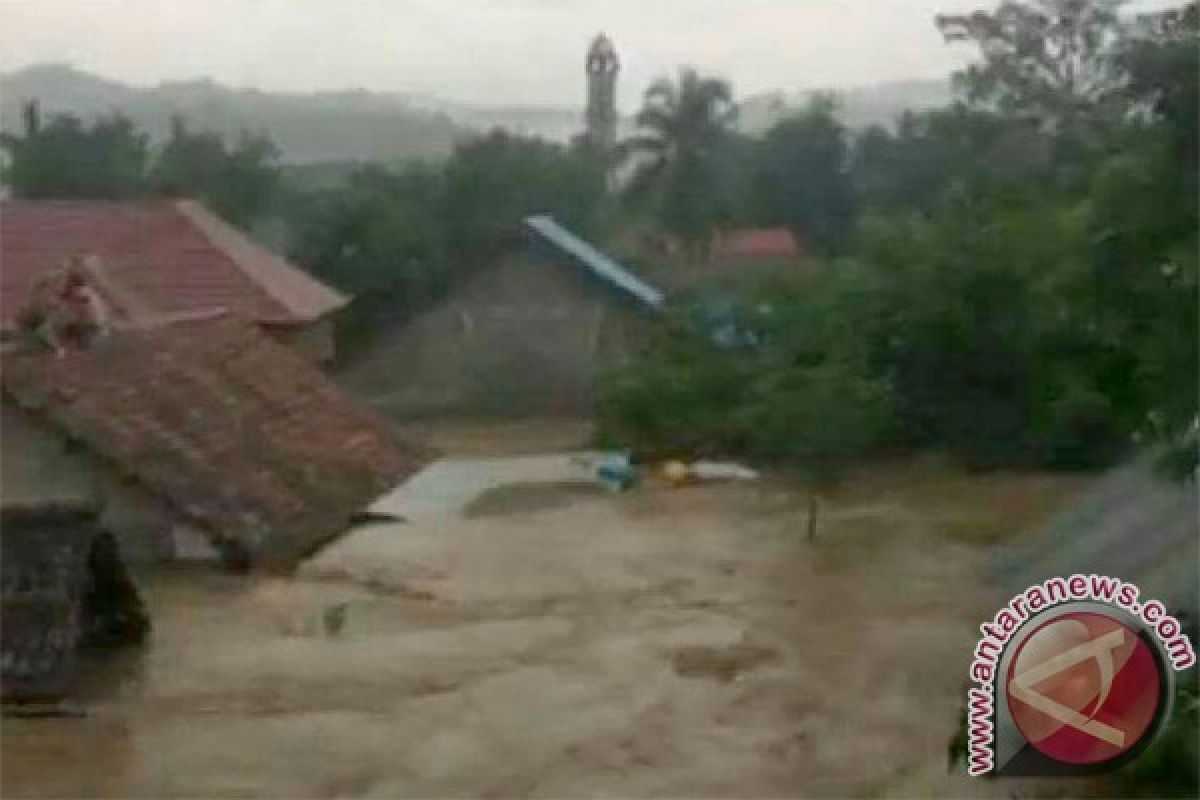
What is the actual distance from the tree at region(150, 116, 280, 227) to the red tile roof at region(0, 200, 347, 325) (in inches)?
10.4

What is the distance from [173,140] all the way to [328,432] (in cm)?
77

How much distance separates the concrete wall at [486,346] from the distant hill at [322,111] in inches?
75.0

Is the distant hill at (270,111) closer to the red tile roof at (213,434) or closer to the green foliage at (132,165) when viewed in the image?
the green foliage at (132,165)

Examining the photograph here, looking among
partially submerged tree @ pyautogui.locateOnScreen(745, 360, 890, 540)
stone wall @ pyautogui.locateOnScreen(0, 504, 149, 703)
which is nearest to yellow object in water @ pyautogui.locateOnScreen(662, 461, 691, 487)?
partially submerged tree @ pyautogui.locateOnScreen(745, 360, 890, 540)

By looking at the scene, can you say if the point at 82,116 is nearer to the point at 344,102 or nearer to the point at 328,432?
the point at 344,102

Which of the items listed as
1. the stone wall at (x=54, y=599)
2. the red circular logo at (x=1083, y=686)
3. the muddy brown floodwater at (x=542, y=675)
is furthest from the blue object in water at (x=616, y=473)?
the red circular logo at (x=1083, y=686)

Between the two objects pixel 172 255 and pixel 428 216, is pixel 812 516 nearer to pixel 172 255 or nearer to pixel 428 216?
pixel 428 216

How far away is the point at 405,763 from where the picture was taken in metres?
2.48

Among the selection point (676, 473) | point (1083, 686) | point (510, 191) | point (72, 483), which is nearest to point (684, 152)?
point (510, 191)

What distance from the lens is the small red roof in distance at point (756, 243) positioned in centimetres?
598

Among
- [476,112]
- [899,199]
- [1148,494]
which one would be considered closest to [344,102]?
[476,112]

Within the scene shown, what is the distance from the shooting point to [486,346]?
19.9 ft

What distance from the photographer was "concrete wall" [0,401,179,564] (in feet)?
11.4

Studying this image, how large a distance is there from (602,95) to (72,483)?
49.0 inches
